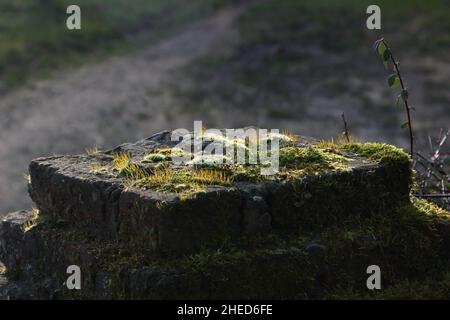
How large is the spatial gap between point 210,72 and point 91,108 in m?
3.91

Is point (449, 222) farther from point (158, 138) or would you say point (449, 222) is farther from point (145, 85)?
point (145, 85)

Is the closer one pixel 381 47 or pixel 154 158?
pixel 154 158

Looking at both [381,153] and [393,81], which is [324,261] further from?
[393,81]

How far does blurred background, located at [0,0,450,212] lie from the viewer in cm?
1795

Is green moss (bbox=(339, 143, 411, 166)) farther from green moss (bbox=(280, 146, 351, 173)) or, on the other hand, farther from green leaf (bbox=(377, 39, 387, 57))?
green leaf (bbox=(377, 39, 387, 57))

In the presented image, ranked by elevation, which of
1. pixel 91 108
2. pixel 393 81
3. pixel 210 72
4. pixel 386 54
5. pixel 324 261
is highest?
pixel 210 72

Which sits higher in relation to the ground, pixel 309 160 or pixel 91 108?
pixel 91 108

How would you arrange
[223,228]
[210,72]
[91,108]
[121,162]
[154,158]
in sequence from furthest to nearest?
[210,72] < [91,108] < [154,158] < [121,162] < [223,228]

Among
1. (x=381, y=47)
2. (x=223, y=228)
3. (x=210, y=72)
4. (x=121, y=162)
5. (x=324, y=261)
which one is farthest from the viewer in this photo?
(x=210, y=72)

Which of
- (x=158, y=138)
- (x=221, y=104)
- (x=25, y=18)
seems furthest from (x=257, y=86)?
(x=158, y=138)

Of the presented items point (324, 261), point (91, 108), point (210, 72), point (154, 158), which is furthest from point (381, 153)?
point (210, 72)

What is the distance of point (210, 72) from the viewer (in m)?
21.8

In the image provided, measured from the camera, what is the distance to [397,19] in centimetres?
2330

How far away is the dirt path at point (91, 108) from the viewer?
53.0ft
